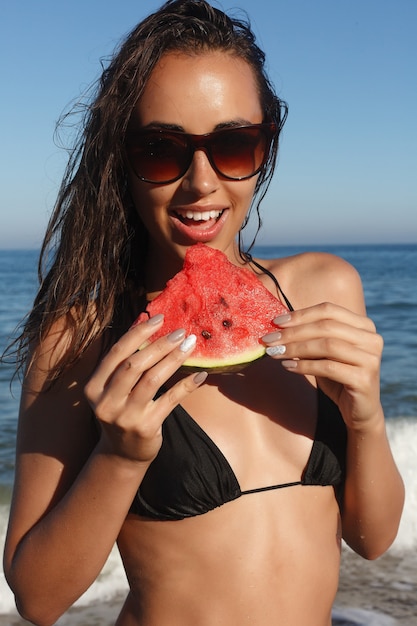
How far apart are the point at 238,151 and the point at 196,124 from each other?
0.18m

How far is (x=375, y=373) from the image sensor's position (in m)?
2.30

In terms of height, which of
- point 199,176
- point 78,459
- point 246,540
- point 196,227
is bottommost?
point 246,540

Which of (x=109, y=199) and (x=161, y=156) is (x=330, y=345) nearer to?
(x=161, y=156)

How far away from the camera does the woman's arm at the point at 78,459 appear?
6.73 ft

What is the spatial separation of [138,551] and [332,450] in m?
0.81

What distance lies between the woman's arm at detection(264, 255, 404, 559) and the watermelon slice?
17 cm

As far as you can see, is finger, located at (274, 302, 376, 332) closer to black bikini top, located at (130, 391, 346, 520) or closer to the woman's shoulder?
black bikini top, located at (130, 391, 346, 520)

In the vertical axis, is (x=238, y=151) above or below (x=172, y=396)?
above

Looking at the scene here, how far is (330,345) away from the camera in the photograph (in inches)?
85.6

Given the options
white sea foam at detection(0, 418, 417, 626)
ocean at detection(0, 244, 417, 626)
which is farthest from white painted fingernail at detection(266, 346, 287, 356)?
white sea foam at detection(0, 418, 417, 626)

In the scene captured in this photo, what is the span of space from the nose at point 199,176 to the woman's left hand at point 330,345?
1.91ft

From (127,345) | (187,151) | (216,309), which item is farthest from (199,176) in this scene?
(127,345)

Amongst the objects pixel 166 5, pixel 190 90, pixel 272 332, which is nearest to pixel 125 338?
pixel 272 332

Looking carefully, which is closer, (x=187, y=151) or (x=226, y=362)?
(x=226, y=362)
